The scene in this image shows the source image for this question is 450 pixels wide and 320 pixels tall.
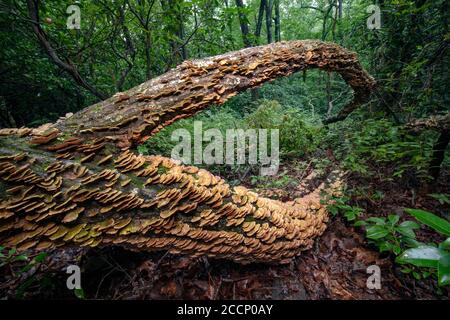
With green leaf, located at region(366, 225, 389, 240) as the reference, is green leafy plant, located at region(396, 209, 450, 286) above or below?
above

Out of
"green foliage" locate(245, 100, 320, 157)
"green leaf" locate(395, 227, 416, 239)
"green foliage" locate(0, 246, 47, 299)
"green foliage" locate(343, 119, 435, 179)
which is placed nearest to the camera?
"green foliage" locate(0, 246, 47, 299)

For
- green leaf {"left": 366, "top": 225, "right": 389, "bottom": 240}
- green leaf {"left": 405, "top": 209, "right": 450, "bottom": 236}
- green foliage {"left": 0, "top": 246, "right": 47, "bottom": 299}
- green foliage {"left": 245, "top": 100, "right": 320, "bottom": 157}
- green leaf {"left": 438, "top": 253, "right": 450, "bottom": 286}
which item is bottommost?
green foliage {"left": 0, "top": 246, "right": 47, "bottom": 299}

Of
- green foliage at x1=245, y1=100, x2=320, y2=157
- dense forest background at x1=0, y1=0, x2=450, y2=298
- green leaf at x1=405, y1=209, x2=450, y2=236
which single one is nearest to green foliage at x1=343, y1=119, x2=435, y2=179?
dense forest background at x1=0, y1=0, x2=450, y2=298

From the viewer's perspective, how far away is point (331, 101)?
4.54m

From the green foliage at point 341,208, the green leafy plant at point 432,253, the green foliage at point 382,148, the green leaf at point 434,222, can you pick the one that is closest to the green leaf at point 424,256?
the green leafy plant at point 432,253

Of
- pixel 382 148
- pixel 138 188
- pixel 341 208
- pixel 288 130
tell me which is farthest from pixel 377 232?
pixel 288 130

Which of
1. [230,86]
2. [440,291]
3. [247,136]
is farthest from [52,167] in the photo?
[247,136]

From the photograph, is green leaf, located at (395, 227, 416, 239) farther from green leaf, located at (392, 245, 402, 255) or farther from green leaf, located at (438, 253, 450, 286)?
green leaf, located at (438, 253, 450, 286)

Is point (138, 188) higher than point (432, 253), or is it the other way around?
point (138, 188)

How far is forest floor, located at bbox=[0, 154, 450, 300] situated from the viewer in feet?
6.42

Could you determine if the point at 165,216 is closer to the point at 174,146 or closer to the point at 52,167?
the point at 52,167

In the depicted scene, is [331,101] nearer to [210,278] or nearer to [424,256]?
[424,256]

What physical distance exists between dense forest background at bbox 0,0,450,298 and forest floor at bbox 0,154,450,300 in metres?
0.05

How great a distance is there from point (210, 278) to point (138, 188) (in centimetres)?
125
